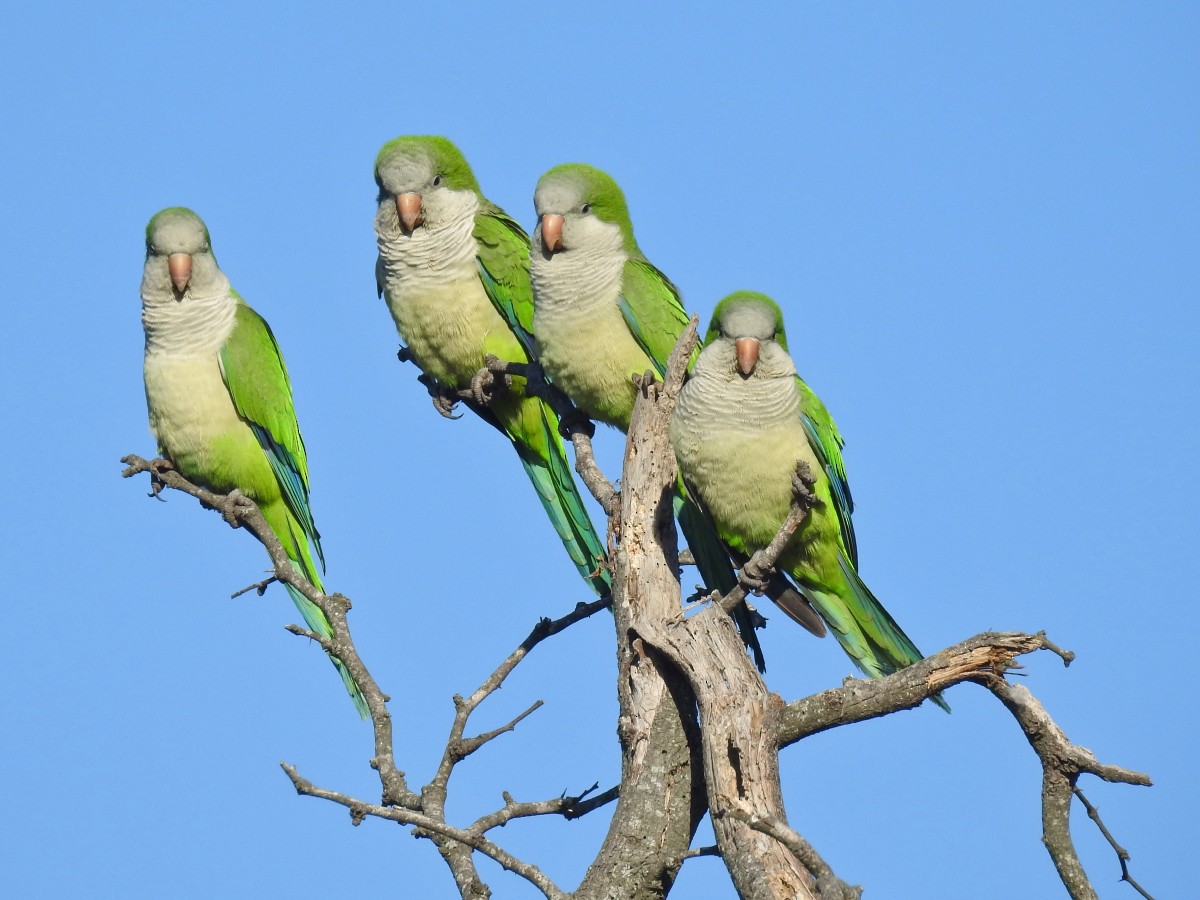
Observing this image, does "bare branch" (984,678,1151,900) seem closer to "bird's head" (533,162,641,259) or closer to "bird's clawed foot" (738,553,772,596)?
"bird's clawed foot" (738,553,772,596)

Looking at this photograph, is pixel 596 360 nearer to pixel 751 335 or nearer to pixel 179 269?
pixel 751 335

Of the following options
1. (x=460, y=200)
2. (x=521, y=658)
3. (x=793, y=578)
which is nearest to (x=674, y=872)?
(x=521, y=658)

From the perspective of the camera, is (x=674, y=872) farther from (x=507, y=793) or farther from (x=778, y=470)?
(x=778, y=470)

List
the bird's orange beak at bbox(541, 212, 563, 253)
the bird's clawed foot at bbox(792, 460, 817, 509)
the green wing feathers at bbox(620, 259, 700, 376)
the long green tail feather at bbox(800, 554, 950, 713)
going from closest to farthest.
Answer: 1. the bird's clawed foot at bbox(792, 460, 817, 509)
2. the long green tail feather at bbox(800, 554, 950, 713)
3. the green wing feathers at bbox(620, 259, 700, 376)
4. the bird's orange beak at bbox(541, 212, 563, 253)

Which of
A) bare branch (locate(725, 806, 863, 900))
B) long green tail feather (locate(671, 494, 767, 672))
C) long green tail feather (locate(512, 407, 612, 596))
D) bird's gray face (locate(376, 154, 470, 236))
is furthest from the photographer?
bird's gray face (locate(376, 154, 470, 236))

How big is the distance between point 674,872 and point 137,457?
4198mm

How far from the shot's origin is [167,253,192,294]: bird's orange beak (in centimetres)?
848

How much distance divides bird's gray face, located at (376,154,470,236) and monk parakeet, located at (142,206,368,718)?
3.87ft

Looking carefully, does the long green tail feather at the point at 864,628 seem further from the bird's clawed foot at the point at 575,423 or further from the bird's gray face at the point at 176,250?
the bird's gray face at the point at 176,250

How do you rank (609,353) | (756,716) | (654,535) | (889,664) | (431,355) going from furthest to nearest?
(431,355)
(609,353)
(889,664)
(654,535)
(756,716)

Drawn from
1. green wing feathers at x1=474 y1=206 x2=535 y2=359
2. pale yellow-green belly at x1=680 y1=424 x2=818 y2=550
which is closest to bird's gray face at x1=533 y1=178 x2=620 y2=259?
green wing feathers at x1=474 y1=206 x2=535 y2=359

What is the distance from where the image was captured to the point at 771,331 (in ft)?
23.6

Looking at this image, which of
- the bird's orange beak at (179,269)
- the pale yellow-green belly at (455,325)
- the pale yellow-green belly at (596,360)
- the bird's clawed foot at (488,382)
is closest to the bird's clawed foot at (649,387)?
the pale yellow-green belly at (596,360)

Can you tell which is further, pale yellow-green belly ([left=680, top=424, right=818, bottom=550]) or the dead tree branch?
pale yellow-green belly ([left=680, top=424, right=818, bottom=550])
